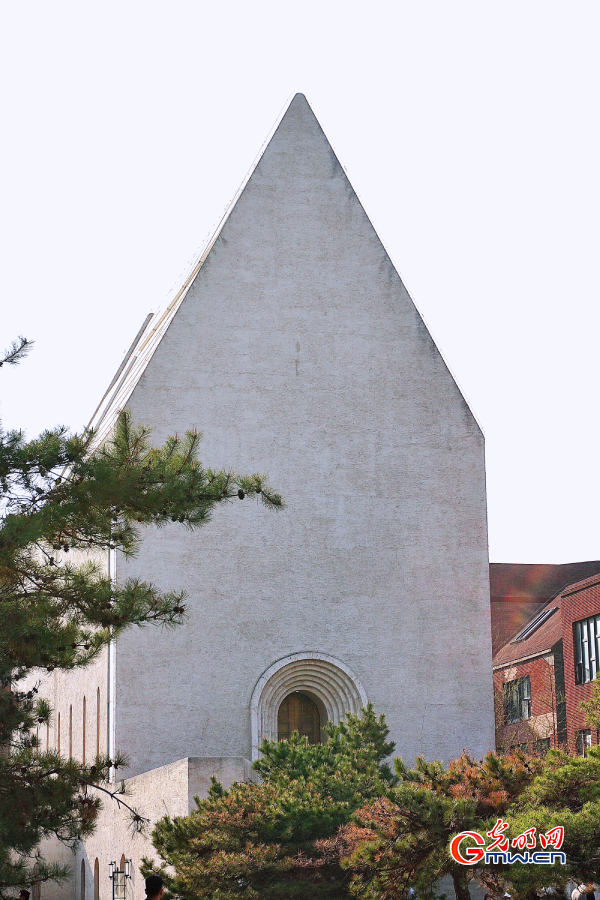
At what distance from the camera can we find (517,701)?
1772 inches

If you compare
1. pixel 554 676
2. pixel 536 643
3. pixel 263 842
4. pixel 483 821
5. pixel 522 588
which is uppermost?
pixel 522 588

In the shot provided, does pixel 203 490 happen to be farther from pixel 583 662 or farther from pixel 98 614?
pixel 583 662

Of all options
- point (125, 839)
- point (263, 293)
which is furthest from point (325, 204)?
point (125, 839)

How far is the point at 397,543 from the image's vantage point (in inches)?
891

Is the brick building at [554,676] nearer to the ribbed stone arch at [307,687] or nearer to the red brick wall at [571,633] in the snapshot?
the red brick wall at [571,633]

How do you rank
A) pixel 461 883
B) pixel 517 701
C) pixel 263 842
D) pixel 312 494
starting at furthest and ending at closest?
pixel 517 701, pixel 312 494, pixel 263 842, pixel 461 883

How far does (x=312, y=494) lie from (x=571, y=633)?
2204 centimetres

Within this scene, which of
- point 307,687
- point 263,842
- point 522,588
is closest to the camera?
point 263,842

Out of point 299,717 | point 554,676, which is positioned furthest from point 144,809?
point 554,676

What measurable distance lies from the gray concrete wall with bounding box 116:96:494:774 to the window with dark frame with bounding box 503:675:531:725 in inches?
910

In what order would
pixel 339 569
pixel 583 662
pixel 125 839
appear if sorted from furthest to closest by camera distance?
pixel 583 662 < pixel 339 569 < pixel 125 839

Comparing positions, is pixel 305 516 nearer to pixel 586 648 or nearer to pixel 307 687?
pixel 307 687

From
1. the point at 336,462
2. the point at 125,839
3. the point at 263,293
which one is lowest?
the point at 125,839

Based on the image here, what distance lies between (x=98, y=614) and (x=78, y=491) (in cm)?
115
